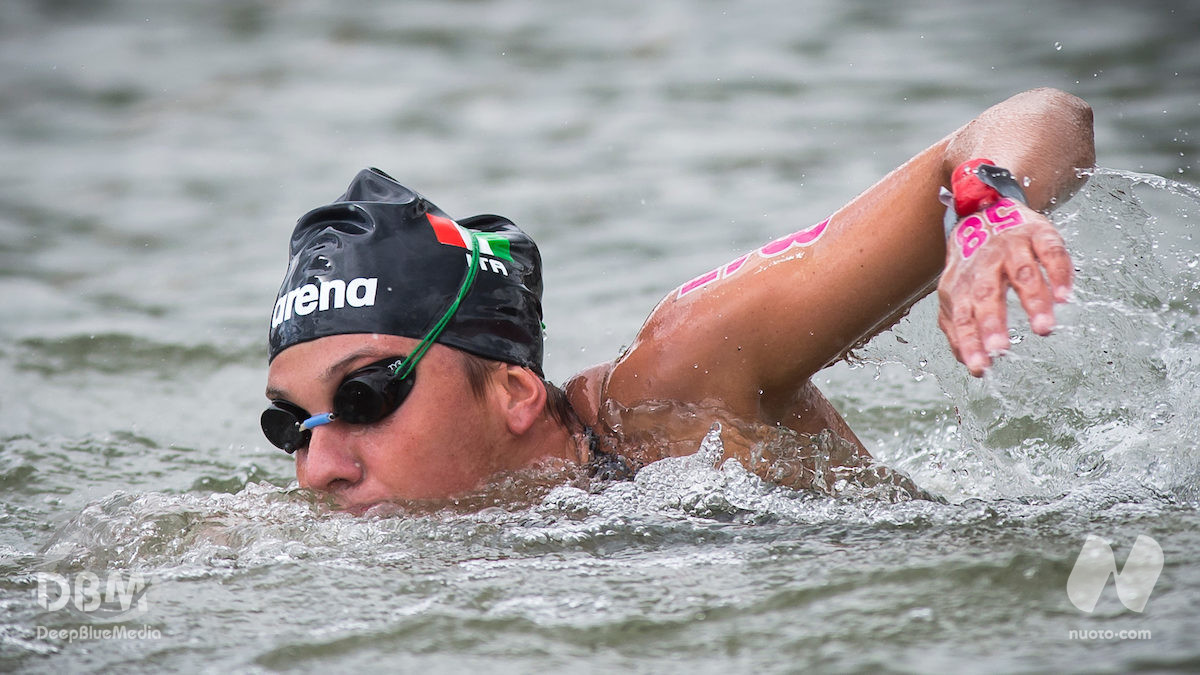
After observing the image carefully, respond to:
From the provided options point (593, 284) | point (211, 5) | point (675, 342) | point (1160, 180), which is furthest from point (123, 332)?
point (211, 5)

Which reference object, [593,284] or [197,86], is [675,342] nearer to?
[593,284]

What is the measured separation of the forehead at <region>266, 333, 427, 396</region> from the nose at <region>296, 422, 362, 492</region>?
0.15 m

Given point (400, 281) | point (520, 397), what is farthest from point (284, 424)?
point (520, 397)

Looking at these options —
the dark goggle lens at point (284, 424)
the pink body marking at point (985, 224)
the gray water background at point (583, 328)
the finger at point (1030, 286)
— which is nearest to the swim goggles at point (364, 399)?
the dark goggle lens at point (284, 424)

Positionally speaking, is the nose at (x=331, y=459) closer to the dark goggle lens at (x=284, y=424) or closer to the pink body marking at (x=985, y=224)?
the dark goggle lens at (x=284, y=424)

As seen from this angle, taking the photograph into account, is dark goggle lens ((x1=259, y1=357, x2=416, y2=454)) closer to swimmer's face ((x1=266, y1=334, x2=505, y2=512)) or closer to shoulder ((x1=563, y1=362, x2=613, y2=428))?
swimmer's face ((x1=266, y1=334, x2=505, y2=512))

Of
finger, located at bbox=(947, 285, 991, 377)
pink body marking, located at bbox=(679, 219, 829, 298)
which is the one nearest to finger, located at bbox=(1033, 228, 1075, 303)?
finger, located at bbox=(947, 285, 991, 377)

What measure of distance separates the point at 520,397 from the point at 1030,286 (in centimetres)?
161

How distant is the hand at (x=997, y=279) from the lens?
8.32 feet

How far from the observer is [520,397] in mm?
3686

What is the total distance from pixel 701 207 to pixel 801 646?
5.30 meters

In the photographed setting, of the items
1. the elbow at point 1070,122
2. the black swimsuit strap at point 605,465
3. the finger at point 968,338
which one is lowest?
the black swimsuit strap at point 605,465

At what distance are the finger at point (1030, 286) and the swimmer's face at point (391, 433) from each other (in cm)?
158

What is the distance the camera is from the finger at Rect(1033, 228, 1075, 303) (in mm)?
2529
